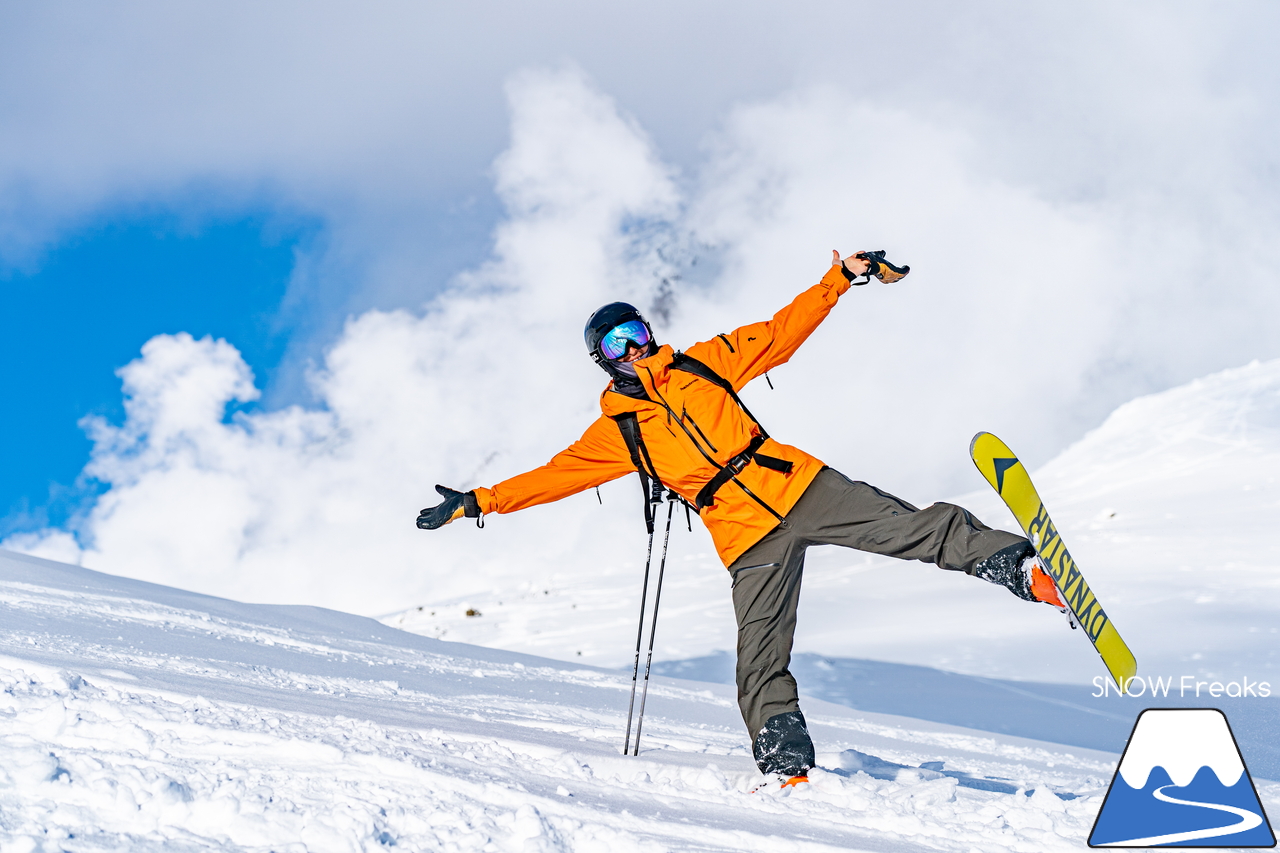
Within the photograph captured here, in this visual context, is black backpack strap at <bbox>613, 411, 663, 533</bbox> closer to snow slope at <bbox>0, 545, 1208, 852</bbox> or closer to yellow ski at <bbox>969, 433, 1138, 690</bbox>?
snow slope at <bbox>0, 545, 1208, 852</bbox>

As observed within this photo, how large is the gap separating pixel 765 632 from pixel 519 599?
10788 millimetres

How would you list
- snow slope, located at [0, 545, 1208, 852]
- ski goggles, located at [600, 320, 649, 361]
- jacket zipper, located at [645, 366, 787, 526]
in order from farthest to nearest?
1. ski goggles, located at [600, 320, 649, 361]
2. jacket zipper, located at [645, 366, 787, 526]
3. snow slope, located at [0, 545, 1208, 852]

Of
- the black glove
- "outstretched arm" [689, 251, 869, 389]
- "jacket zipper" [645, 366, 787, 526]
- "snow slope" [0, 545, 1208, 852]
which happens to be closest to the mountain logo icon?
"snow slope" [0, 545, 1208, 852]

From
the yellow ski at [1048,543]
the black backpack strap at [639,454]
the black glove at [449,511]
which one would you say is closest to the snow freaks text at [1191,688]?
the yellow ski at [1048,543]

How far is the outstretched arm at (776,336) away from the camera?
11.5 ft

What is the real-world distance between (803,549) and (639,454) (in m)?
0.77

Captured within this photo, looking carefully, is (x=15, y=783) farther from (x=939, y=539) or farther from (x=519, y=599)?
(x=519, y=599)

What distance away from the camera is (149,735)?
220 cm

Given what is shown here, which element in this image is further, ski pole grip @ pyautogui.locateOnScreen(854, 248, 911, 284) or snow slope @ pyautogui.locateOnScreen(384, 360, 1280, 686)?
snow slope @ pyautogui.locateOnScreen(384, 360, 1280, 686)

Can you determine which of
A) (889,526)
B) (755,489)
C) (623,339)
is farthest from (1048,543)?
(623,339)

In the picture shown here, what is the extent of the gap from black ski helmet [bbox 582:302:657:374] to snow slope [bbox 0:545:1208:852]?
152 cm

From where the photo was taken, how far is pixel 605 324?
3.51m

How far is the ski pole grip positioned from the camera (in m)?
3.66

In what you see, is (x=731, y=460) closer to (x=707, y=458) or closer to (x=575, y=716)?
(x=707, y=458)
